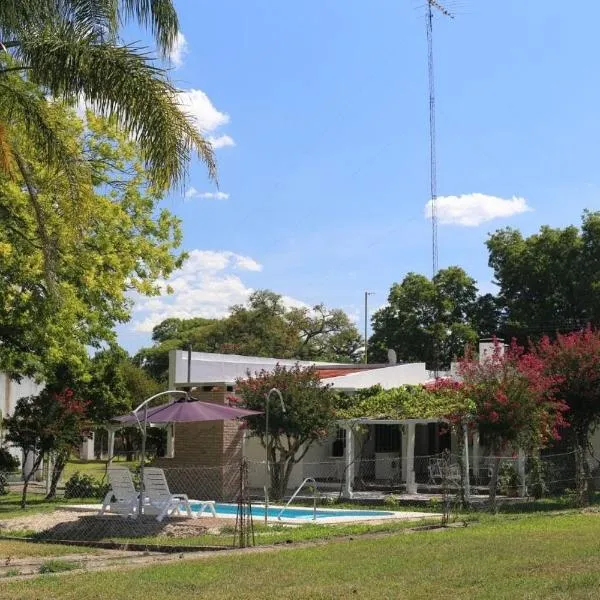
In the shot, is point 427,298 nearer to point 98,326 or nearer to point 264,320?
point 264,320

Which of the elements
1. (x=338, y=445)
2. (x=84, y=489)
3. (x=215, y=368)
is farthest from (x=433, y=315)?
(x=84, y=489)

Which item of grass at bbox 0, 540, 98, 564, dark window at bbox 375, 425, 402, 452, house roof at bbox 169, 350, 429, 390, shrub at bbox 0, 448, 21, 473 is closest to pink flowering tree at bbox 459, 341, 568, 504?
house roof at bbox 169, 350, 429, 390

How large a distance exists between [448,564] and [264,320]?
5136 cm

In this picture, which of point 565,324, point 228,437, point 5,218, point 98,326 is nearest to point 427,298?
point 565,324

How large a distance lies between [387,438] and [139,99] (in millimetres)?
20119

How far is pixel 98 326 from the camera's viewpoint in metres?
23.6

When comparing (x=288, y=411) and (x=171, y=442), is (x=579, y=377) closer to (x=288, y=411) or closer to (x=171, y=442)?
(x=288, y=411)

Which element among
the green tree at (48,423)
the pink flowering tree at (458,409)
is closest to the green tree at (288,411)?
the pink flowering tree at (458,409)

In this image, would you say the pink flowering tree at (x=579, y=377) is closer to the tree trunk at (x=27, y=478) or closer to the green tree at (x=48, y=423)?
the green tree at (x=48, y=423)

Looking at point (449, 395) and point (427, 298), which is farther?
point (427, 298)

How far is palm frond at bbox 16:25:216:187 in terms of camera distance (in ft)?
42.1

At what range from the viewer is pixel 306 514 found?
827 inches

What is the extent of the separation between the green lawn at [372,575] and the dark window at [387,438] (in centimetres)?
1697

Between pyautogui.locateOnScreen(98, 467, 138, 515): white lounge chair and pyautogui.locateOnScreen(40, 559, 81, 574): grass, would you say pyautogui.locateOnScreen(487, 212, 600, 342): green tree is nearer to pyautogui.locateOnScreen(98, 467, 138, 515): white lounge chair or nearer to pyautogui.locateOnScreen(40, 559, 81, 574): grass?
pyautogui.locateOnScreen(98, 467, 138, 515): white lounge chair
